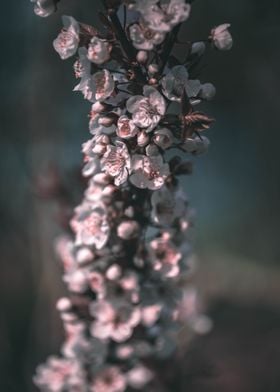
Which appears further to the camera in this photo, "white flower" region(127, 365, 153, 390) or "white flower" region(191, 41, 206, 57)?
"white flower" region(127, 365, 153, 390)

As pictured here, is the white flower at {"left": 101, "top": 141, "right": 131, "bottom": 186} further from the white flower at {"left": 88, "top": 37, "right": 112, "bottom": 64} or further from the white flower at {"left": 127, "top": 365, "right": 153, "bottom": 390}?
the white flower at {"left": 127, "top": 365, "right": 153, "bottom": 390}

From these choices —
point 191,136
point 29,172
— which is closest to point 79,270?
point 191,136

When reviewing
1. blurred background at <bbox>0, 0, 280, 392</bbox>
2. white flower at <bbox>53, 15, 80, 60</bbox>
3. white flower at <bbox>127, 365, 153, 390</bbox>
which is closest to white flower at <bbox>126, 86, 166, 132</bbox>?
white flower at <bbox>53, 15, 80, 60</bbox>

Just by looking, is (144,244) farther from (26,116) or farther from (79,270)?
(26,116)

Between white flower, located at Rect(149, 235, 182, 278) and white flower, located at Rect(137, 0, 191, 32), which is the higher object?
white flower, located at Rect(137, 0, 191, 32)

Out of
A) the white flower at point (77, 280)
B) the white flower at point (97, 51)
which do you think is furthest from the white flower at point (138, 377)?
the white flower at point (97, 51)

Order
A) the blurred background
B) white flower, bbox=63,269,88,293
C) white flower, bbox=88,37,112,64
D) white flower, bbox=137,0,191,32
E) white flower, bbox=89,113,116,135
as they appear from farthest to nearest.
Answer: the blurred background < white flower, bbox=63,269,88,293 < white flower, bbox=89,113,116,135 < white flower, bbox=88,37,112,64 < white flower, bbox=137,0,191,32

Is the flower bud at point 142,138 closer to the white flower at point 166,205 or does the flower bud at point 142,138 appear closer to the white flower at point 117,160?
the white flower at point 117,160

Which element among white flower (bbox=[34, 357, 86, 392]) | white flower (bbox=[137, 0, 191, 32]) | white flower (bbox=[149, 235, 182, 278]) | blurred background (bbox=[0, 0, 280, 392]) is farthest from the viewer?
blurred background (bbox=[0, 0, 280, 392])
